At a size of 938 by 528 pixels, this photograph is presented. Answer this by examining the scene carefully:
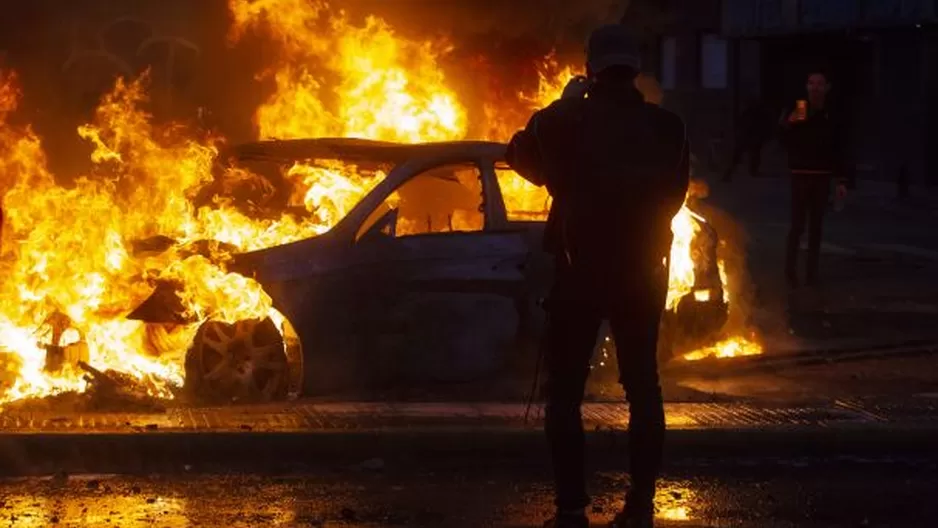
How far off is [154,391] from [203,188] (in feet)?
4.82

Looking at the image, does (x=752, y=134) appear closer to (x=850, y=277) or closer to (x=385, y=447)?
(x=850, y=277)

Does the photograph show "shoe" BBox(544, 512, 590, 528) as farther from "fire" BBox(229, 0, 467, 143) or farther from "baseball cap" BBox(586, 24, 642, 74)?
"fire" BBox(229, 0, 467, 143)

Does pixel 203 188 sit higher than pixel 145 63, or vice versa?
pixel 145 63

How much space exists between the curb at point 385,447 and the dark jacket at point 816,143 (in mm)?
7010

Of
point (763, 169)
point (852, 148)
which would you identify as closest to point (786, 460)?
point (852, 148)

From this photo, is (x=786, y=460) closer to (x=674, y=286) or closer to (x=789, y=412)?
(x=789, y=412)

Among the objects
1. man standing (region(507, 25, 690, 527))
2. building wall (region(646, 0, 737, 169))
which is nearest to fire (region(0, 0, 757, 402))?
man standing (region(507, 25, 690, 527))

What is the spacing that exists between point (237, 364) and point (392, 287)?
981 millimetres

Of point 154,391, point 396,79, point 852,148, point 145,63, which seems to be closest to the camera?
point 154,391

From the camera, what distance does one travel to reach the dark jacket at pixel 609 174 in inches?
257

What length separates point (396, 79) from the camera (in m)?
13.0

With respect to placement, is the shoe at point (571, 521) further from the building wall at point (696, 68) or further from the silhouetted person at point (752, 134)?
the building wall at point (696, 68)

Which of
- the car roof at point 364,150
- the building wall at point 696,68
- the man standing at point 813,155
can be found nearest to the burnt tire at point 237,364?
the car roof at point 364,150

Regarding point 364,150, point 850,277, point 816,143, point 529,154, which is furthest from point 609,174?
point 850,277
